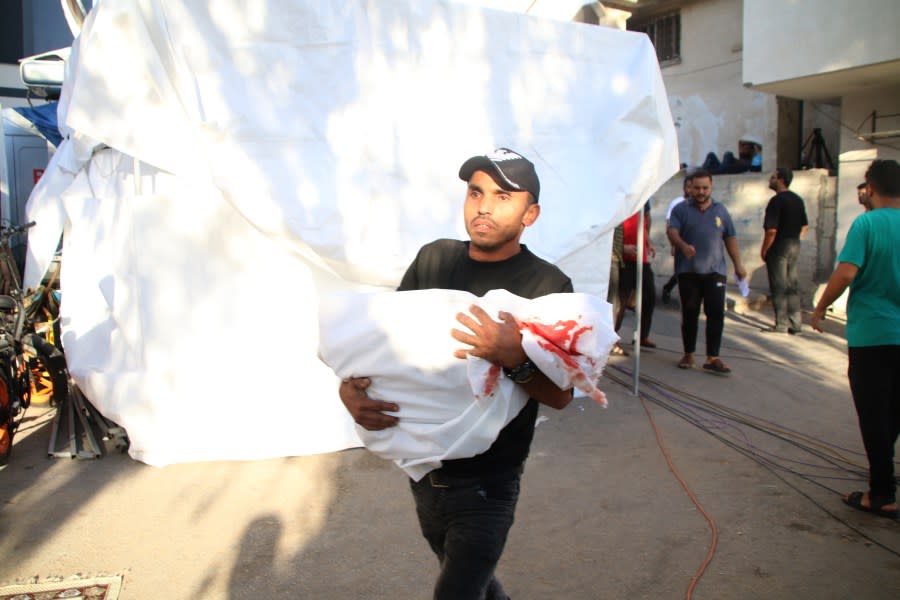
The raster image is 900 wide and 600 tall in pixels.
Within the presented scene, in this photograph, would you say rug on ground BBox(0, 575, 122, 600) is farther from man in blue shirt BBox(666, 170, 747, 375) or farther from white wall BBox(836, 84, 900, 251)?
white wall BBox(836, 84, 900, 251)

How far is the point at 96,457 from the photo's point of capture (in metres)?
4.94

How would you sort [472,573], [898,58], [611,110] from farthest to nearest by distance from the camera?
[898,58] → [611,110] → [472,573]

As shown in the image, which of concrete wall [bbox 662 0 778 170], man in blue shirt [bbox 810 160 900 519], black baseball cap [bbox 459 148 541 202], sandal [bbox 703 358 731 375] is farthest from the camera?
concrete wall [bbox 662 0 778 170]

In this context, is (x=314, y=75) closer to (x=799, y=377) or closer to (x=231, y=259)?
(x=231, y=259)

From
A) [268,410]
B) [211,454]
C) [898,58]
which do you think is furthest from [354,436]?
[898,58]

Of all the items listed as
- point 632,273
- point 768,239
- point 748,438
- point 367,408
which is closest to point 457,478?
point 367,408

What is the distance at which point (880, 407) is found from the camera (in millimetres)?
3945

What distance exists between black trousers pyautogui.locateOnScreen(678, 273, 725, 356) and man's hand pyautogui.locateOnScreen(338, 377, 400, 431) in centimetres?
553

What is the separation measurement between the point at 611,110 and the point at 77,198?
4.18 m

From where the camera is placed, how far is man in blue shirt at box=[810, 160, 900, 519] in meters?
3.93

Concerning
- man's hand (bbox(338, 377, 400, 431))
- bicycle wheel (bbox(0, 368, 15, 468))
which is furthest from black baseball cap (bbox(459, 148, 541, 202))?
bicycle wheel (bbox(0, 368, 15, 468))

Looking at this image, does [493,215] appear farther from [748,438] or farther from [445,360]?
[748,438]

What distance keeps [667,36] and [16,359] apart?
1595cm

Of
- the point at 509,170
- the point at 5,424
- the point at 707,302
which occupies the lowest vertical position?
the point at 5,424
